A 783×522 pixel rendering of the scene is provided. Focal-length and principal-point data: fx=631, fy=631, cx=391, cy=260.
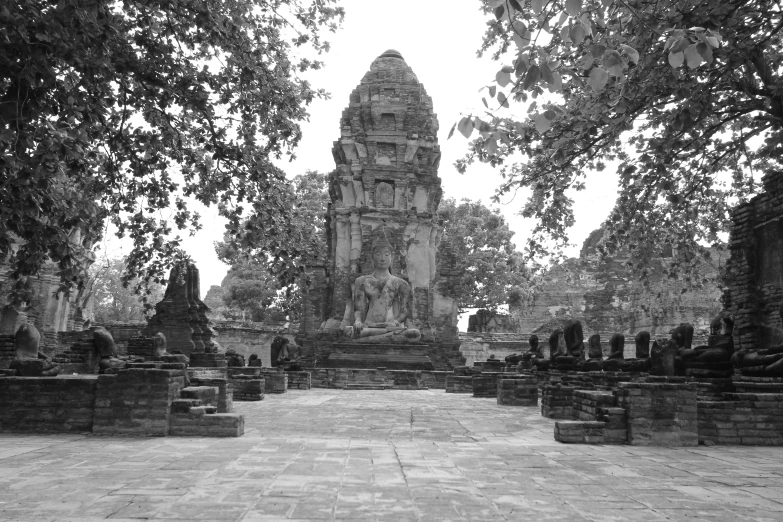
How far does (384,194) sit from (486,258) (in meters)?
12.3

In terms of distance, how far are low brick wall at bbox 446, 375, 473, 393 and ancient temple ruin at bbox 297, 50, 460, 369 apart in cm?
590

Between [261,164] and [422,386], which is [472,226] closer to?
[422,386]

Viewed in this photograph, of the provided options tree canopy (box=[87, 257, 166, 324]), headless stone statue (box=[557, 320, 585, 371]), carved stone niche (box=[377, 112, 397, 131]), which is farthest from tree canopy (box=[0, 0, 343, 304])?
tree canopy (box=[87, 257, 166, 324])

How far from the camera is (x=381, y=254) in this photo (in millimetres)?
21969

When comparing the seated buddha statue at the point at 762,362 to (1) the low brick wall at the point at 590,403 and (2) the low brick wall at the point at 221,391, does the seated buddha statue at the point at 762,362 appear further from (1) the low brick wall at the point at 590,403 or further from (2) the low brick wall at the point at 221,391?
(2) the low brick wall at the point at 221,391

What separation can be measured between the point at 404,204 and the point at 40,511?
71.3ft

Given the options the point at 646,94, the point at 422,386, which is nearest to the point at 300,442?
the point at 646,94

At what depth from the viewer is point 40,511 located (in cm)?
373

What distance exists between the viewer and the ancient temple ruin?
23.5m

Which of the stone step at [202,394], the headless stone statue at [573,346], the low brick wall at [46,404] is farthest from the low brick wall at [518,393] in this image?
the low brick wall at [46,404]

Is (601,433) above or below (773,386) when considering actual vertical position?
below

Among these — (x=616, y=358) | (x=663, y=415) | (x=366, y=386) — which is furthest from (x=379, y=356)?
(x=663, y=415)

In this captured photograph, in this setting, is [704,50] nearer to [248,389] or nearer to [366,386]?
[248,389]

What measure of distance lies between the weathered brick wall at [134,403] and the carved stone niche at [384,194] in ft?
61.2
